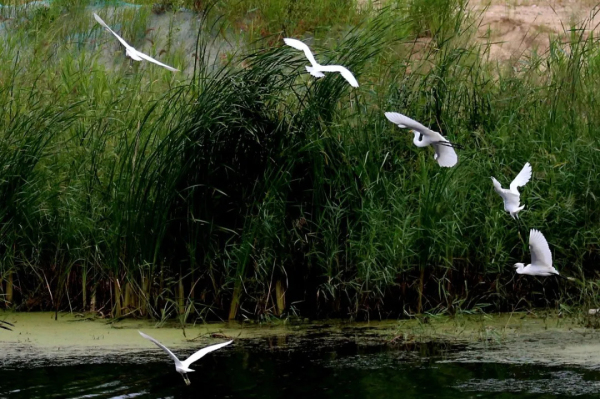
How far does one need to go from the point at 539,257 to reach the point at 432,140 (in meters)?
0.74

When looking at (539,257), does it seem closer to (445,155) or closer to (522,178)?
(522,178)

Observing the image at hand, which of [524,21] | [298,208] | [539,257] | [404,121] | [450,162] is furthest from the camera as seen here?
[524,21]

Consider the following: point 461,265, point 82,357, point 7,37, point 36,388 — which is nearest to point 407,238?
point 461,265

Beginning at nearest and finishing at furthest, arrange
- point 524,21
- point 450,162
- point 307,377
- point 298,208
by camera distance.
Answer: point 307,377
point 450,162
point 298,208
point 524,21

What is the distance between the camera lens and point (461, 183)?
5.61 m

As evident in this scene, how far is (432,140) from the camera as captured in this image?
5.02 metres

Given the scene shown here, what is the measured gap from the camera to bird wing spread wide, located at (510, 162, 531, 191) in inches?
199

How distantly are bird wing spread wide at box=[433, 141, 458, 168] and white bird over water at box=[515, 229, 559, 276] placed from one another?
1.67 feet

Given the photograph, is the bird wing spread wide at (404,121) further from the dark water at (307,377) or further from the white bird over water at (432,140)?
the dark water at (307,377)

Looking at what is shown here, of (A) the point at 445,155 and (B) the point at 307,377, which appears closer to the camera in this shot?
(B) the point at 307,377

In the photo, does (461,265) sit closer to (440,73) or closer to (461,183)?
(461,183)

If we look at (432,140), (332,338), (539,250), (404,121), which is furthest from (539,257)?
(332,338)

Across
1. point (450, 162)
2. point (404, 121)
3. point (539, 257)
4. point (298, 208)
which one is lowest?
point (539, 257)

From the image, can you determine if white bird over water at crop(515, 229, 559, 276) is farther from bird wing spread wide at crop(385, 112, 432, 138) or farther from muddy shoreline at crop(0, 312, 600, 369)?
bird wing spread wide at crop(385, 112, 432, 138)
